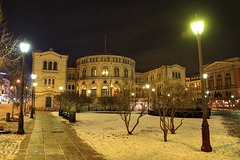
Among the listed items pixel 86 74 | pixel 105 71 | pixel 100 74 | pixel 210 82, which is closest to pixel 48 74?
pixel 86 74

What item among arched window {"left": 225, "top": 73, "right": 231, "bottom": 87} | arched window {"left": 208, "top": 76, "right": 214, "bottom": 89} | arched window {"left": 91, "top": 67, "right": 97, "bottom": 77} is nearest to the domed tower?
arched window {"left": 91, "top": 67, "right": 97, "bottom": 77}

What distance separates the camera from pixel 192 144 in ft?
29.4

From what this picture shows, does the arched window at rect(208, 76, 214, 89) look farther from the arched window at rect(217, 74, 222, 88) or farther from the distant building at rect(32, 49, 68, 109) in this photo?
the distant building at rect(32, 49, 68, 109)

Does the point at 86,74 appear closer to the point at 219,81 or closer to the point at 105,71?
the point at 105,71

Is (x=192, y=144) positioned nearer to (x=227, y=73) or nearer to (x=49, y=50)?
(x=49, y=50)

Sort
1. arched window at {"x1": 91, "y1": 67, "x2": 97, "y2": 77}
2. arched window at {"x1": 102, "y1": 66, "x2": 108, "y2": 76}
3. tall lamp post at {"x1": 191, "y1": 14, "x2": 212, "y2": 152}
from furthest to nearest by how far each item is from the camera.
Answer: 1. arched window at {"x1": 91, "y1": 67, "x2": 97, "y2": 77}
2. arched window at {"x1": 102, "y1": 66, "x2": 108, "y2": 76}
3. tall lamp post at {"x1": 191, "y1": 14, "x2": 212, "y2": 152}

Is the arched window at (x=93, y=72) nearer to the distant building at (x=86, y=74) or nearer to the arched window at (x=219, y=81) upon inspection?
the distant building at (x=86, y=74)

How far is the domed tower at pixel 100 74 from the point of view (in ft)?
181

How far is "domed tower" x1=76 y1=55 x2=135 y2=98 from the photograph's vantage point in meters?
55.2

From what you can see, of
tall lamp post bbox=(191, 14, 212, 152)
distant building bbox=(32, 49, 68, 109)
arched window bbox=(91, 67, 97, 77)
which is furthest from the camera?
arched window bbox=(91, 67, 97, 77)

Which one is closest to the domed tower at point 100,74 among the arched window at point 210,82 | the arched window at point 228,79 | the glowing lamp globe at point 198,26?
the arched window at point 210,82

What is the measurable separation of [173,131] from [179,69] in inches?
2237

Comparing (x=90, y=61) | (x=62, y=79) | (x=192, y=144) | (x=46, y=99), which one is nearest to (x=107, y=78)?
(x=90, y=61)

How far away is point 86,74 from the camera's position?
2248 inches
